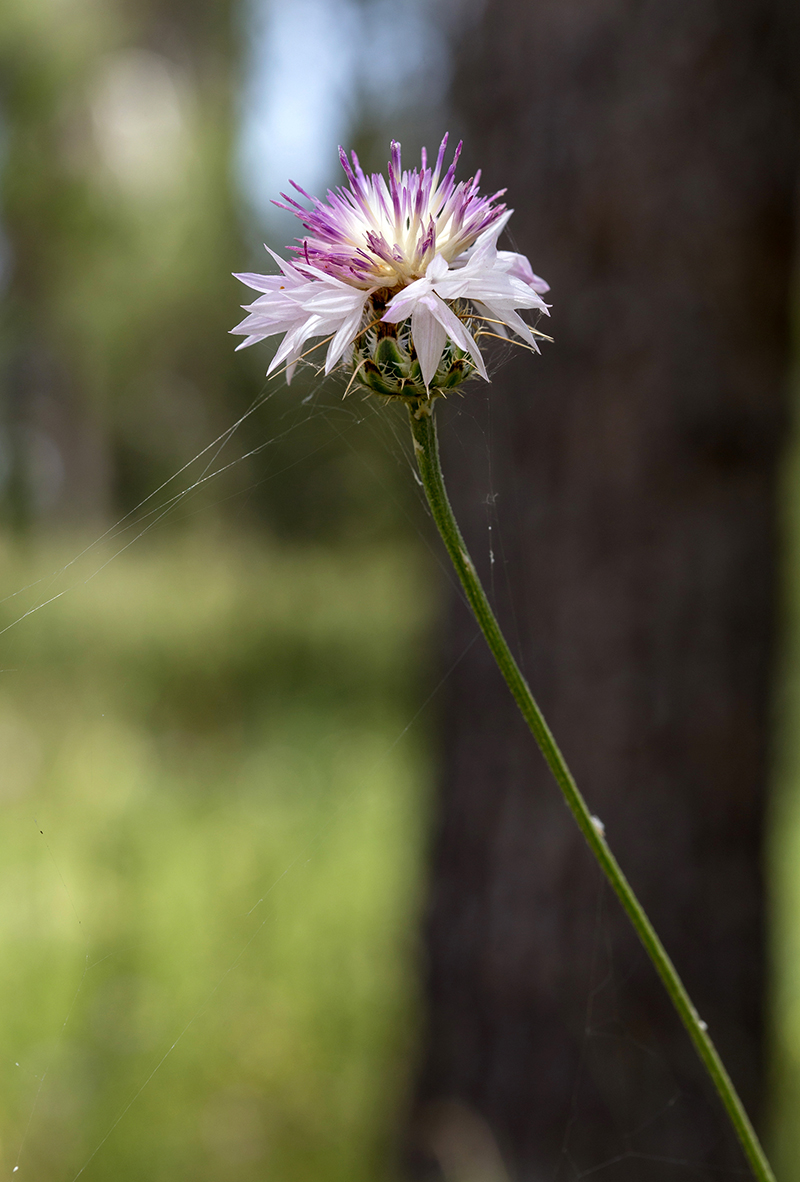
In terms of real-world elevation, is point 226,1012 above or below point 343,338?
below

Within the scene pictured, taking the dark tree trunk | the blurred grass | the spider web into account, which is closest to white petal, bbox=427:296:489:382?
the spider web

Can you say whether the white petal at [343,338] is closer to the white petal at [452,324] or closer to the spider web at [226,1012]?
the white petal at [452,324]

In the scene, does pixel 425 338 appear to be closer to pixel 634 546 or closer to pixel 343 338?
pixel 343 338

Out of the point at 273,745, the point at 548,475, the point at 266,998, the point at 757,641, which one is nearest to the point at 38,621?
the point at 273,745

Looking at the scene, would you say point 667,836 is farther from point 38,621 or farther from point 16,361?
point 16,361

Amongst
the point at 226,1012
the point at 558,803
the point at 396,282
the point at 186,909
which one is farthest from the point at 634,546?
the point at 186,909

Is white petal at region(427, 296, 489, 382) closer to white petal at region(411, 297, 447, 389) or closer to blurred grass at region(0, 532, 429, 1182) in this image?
white petal at region(411, 297, 447, 389)

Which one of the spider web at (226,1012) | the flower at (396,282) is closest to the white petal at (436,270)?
the flower at (396,282)
